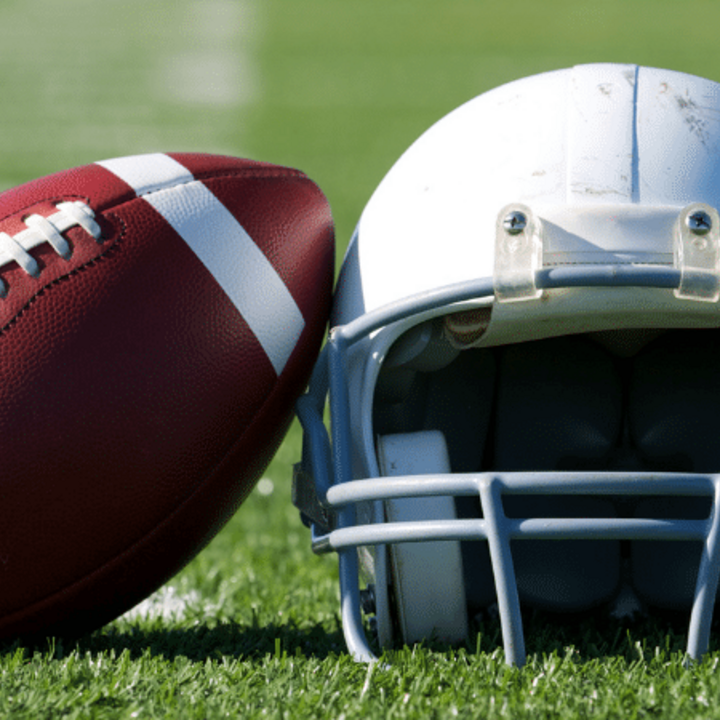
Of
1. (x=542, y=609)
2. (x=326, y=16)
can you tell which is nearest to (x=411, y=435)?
(x=542, y=609)

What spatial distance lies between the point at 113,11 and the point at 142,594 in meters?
23.8

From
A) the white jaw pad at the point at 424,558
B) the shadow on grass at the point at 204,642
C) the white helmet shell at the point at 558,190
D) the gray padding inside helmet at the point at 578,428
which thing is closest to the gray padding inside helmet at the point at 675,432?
the gray padding inside helmet at the point at 578,428

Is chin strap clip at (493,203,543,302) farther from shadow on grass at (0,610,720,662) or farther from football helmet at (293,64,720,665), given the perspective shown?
shadow on grass at (0,610,720,662)

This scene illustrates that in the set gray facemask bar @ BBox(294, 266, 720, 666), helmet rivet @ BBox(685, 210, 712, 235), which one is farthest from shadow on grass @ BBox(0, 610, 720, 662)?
helmet rivet @ BBox(685, 210, 712, 235)

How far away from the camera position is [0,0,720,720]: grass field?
53.1 inches

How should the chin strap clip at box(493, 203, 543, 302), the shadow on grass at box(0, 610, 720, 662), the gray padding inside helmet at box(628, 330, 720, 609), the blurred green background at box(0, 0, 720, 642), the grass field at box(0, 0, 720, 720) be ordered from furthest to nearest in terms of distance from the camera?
1. the blurred green background at box(0, 0, 720, 642)
2. the gray padding inside helmet at box(628, 330, 720, 609)
3. the shadow on grass at box(0, 610, 720, 662)
4. the chin strap clip at box(493, 203, 543, 302)
5. the grass field at box(0, 0, 720, 720)

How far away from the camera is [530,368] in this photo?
70.1 inches

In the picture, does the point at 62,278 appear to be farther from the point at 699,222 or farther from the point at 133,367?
the point at 699,222

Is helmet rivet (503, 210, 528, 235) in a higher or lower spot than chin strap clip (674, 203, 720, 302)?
higher

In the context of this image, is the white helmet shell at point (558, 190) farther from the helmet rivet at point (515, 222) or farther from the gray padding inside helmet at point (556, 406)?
the gray padding inside helmet at point (556, 406)

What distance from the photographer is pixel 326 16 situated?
2220cm

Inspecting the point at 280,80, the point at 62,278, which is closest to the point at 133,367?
the point at 62,278

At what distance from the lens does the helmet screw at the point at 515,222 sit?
58.2 inches

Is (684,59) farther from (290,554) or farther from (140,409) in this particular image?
(140,409)
